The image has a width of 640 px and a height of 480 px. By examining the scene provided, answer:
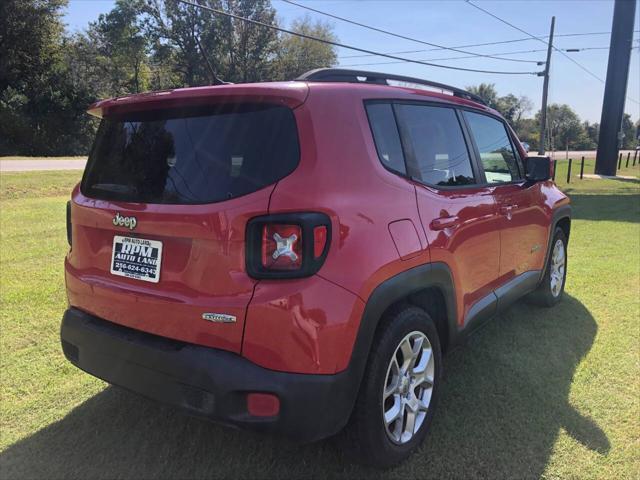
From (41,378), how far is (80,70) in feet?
120

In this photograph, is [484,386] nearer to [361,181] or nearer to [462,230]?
[462,230]

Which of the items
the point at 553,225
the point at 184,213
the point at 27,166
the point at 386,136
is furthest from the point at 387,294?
the point at 27,166

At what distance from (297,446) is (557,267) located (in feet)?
11.0

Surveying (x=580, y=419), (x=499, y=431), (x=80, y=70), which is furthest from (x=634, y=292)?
(x=80, y=70)

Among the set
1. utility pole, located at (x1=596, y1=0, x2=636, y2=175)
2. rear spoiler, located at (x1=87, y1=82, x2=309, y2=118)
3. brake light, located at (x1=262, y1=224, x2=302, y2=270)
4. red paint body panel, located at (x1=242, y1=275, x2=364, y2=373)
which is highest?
utility pole, located at (x1=596, y1=0, x2=636, y2=175)

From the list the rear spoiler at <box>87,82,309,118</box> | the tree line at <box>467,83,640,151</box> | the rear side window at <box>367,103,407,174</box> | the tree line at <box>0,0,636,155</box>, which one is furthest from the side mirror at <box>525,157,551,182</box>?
the tree line at <box>467,83,640,151</box>

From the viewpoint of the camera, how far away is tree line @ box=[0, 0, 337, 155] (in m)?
32.5

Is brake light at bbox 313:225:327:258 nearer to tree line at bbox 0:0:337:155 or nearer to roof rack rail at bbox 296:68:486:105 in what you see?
roof rack rail at bbox 296:68:486:105

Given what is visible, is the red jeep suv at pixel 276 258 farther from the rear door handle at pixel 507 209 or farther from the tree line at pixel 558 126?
the tree line at pixel 558 126

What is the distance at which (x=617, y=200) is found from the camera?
13.4 meters

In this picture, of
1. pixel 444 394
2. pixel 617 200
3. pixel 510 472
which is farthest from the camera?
pixel 617 200

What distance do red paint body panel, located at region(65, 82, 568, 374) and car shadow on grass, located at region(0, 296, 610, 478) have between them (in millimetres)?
410

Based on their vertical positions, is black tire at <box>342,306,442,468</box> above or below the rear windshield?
below

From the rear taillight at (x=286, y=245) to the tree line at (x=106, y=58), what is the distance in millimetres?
25564
